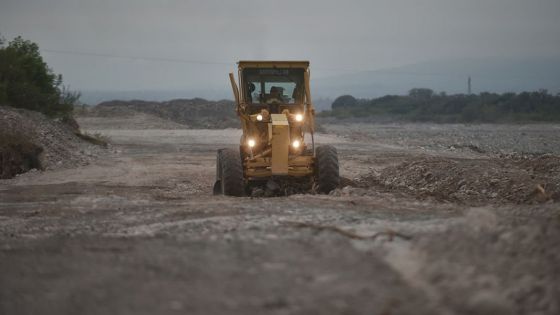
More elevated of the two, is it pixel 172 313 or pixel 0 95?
pixel 0 95

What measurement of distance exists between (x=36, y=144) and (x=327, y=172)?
975 centimetres

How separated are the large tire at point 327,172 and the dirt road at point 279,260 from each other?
2.14 meters

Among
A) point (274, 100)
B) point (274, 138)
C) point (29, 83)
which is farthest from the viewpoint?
point (29, 83)

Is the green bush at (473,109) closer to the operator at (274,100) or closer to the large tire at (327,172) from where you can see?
the operator at (274,100)

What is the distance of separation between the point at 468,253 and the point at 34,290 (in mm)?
3350

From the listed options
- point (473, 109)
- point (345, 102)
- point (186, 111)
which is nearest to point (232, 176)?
point (473, 109)

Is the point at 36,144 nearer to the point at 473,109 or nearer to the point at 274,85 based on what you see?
the point at 274,85

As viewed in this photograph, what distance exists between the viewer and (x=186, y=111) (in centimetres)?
6506

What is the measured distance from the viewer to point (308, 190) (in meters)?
11.8

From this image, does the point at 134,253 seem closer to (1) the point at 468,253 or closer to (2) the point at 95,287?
(2) the point at 95,287

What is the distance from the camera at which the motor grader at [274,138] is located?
36.0 feet

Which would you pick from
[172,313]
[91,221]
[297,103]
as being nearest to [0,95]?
[297,103]

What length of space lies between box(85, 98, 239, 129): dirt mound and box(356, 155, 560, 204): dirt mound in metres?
36.0

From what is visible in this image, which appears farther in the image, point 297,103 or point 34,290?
point 297,103
